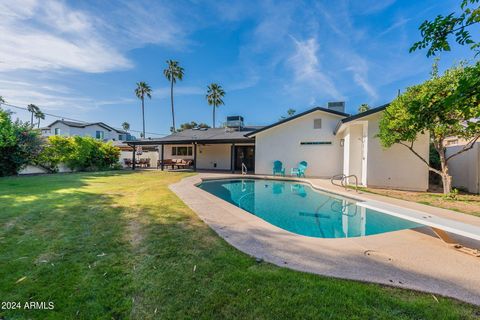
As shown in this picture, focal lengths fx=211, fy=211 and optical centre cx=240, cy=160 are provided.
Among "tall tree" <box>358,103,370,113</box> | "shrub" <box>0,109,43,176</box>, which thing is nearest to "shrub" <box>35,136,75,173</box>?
"shrub" <box>0,109,43,176</box>

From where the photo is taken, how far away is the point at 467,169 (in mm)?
10328

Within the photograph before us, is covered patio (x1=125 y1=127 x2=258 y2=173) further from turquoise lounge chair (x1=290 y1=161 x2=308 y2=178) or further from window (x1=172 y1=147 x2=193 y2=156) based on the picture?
turquoise lounge chair (x1=290 y1=161 x2=308 y2=178)

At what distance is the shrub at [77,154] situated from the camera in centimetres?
1531

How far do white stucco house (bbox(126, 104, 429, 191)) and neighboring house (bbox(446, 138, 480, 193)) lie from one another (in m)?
1.86

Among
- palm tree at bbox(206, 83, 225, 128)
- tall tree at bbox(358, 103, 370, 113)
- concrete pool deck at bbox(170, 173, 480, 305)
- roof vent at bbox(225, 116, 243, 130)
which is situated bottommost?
concrete pool deck at bbox(170, 173, 480, 305)

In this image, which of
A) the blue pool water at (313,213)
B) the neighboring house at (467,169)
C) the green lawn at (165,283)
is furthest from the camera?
the neighboring house at (467,169)

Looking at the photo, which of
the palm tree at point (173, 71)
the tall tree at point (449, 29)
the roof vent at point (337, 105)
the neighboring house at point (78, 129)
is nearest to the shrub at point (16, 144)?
the tall tree at point (449, 29)

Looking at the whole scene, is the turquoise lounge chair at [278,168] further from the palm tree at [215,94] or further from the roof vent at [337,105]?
the palm tree at [215,94]

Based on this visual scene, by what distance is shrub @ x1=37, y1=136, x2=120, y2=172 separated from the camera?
50.2 ft

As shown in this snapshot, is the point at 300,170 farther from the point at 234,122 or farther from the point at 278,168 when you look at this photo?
the point at 234,122

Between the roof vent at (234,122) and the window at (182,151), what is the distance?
16.0 feet

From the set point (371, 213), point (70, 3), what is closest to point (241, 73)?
point (70, 3)

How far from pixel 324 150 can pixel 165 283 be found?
14850 mm

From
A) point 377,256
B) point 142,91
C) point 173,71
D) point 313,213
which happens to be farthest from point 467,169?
point 142,91
